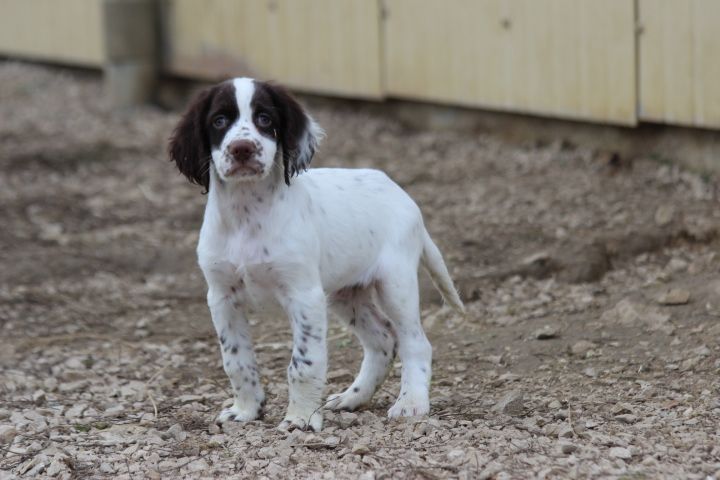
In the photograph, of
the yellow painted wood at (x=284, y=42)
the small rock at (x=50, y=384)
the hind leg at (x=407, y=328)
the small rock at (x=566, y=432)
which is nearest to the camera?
the small rock at (x=566, y=432)

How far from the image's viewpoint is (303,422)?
16.6 ft

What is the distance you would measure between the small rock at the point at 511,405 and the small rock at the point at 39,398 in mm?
2011

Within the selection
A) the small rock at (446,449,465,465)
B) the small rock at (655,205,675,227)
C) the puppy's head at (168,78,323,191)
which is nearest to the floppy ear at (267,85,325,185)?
the puppy's head at (168,78,323,191)

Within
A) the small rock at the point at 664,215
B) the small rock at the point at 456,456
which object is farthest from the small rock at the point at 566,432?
the small rock at the point at 664,215

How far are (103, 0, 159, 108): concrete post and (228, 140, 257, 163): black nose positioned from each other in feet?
30.3


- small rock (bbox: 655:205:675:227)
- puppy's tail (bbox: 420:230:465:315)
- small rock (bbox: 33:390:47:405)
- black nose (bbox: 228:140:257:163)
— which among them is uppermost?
black nose (bbox: 228:140:257:163)

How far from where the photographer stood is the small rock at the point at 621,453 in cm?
445

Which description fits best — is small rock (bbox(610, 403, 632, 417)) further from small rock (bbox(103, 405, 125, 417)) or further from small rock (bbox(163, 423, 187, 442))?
small rock (bbox(103, 405, 125, 417))

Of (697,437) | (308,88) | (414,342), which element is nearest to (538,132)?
(308,88)

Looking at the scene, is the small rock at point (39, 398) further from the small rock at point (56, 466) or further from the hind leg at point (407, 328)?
the hind leg at point (407, 328)

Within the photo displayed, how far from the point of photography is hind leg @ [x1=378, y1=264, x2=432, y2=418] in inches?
209

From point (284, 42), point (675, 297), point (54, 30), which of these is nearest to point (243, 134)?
point (675, 297)

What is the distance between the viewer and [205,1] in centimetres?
1326

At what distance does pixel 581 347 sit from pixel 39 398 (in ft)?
8.22
